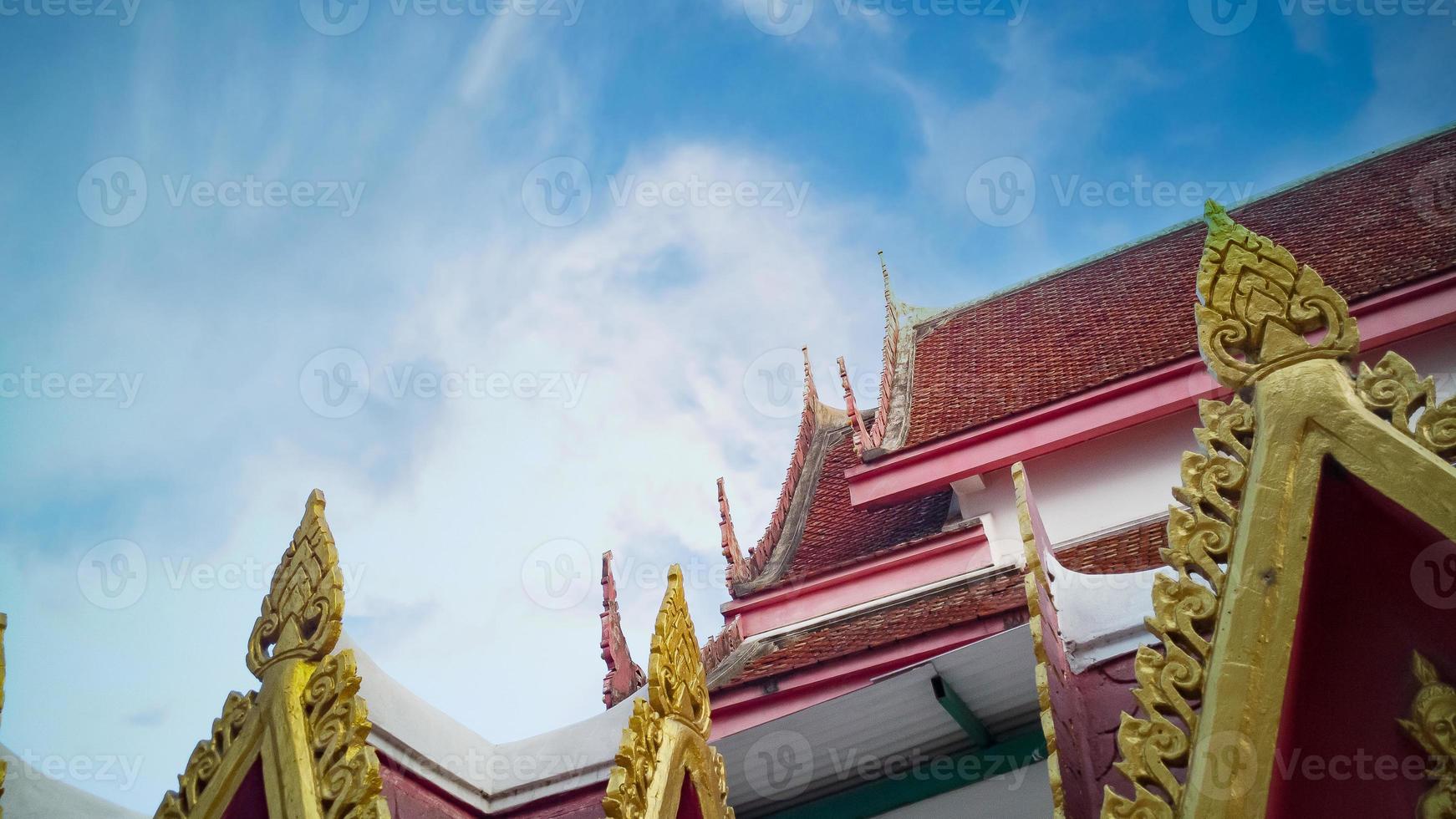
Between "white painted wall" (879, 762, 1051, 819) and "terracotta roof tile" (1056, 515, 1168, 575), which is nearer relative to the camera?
"white painted wall" (879, 762, 1051, 819)

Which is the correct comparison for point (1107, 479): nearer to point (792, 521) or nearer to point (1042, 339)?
point (1042, 339)

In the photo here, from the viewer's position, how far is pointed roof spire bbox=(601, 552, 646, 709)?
9547mm

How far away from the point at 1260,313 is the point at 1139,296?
319 inches

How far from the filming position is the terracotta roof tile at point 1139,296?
31.1 ft

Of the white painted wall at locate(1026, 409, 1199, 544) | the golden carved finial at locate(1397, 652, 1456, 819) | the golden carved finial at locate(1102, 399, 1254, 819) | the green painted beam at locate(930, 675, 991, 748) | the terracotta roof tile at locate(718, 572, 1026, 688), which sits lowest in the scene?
the golden carved finial at locate(1397, 652, 1456, 819)

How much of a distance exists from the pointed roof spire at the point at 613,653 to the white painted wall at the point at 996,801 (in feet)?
11.4

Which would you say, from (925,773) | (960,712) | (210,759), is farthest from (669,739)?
(925,773)

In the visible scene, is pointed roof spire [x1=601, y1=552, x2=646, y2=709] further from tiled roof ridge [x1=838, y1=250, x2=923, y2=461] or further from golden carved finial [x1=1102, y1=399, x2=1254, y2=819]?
golden carved finial [x1=1102, y1=399, x2=1254, y2=819]

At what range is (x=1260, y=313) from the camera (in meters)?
3.67

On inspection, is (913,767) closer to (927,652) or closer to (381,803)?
(927,652)

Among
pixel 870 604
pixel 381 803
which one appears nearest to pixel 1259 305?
pixel 381 803

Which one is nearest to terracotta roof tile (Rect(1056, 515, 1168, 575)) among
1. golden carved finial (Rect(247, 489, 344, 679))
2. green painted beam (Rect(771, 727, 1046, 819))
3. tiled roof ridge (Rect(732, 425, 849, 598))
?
green painted beam (Rect(771, 727, 1046, 819))

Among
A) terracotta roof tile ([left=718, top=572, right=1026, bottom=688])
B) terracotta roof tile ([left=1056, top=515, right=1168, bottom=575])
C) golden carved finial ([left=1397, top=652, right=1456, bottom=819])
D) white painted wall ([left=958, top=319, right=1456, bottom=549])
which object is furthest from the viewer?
white painted wall ([left=958, top=319, right=1456, bottom=549])

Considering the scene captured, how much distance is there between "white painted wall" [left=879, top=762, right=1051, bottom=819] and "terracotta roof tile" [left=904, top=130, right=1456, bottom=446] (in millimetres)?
3629
